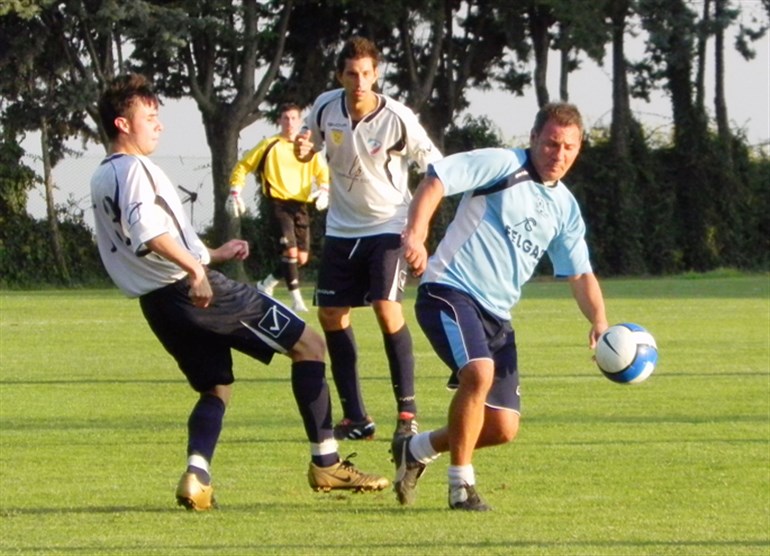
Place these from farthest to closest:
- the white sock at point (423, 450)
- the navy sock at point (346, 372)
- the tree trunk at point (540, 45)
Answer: the tree trunk at point (540, 45)
the navy sock at point (346, 372)
the white sock at point (423, 450)

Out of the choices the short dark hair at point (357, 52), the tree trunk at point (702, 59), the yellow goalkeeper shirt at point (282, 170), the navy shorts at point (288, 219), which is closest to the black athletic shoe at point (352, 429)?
the short dark hair at point (357, 52)

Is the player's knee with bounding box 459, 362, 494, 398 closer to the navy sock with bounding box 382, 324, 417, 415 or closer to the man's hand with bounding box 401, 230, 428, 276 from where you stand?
the man's hand with bounding box 401, 230, 428, 276

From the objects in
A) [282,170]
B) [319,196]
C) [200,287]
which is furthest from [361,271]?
[282,170]

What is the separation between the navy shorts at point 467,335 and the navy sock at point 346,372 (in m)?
1.95

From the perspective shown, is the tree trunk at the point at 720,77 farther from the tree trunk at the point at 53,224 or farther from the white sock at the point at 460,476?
the white sock at the point at 460,476

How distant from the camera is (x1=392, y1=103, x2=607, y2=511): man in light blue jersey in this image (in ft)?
22.3

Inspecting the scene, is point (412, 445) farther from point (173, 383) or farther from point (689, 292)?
point (689, 292)

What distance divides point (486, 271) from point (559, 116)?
0.72m

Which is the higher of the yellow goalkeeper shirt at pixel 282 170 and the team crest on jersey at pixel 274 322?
the team crest on jersey at pixel 274 322

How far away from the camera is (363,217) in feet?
29.7

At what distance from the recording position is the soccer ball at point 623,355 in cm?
705

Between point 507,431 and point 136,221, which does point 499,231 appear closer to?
point 507,431

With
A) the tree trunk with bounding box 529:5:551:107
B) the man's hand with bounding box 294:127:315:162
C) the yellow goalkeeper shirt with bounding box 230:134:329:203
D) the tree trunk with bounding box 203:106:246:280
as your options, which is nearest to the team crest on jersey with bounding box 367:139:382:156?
the man's hand with bounding box 294:127:315:162

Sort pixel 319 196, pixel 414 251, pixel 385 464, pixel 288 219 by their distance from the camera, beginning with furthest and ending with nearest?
pixel 288 219 → pixel 319 196 → pixel 385 464 → pixel 414 251
